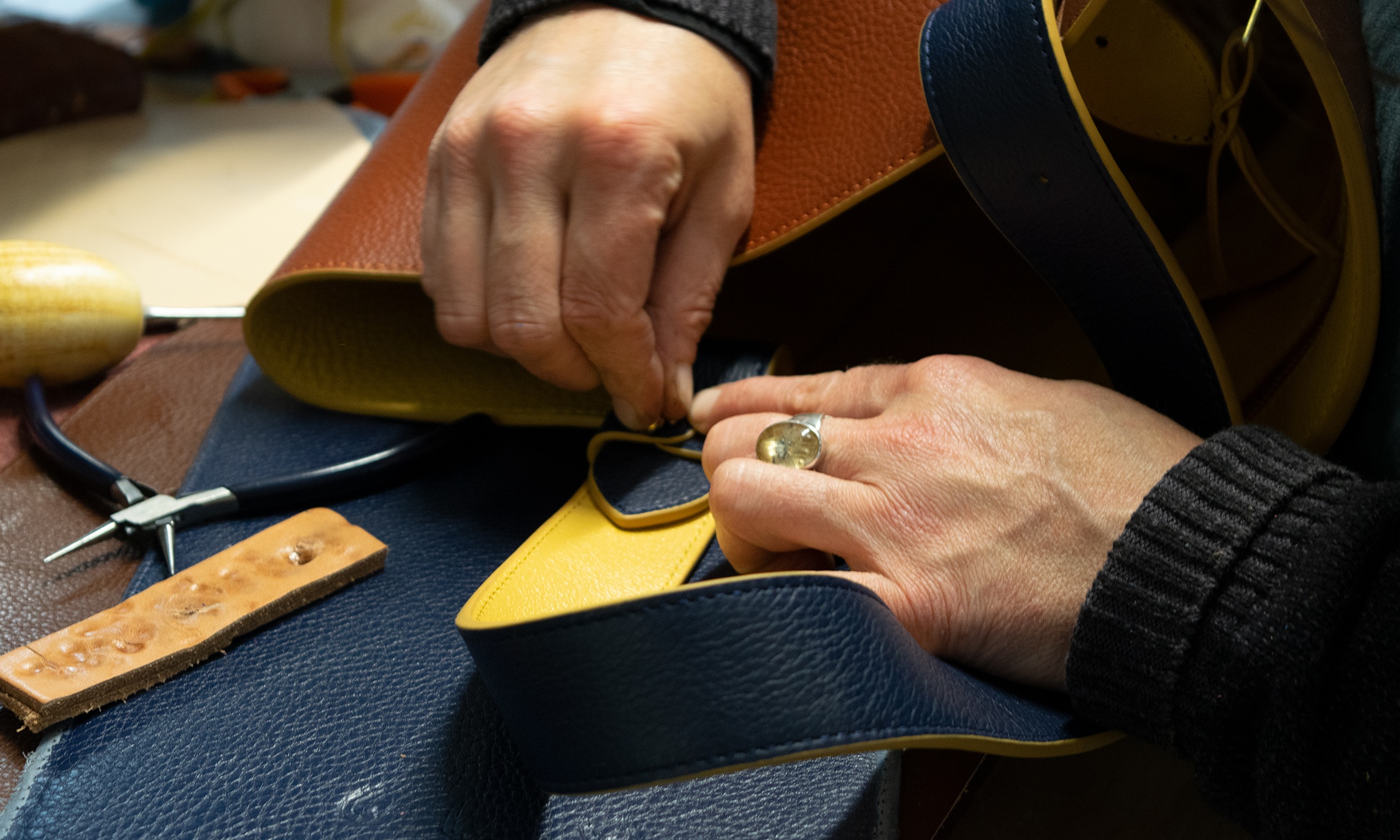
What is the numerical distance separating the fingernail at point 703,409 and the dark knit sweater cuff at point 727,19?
23 cm

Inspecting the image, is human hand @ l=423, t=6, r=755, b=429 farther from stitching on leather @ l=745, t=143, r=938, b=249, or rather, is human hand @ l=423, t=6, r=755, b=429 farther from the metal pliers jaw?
the metal pliers jaw

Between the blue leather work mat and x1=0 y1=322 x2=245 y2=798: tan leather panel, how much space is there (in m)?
0.04

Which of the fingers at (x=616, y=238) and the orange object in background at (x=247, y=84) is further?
the orange object in background at (x=247, y=84)

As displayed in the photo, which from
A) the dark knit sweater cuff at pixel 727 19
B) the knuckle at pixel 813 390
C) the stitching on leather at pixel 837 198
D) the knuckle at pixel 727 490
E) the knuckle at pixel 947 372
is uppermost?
the dark knit sweater cuff at pixel 727 19

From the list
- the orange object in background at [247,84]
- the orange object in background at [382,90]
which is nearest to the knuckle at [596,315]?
the orange object in background at [382,90]

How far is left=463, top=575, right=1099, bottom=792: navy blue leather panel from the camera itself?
387mm

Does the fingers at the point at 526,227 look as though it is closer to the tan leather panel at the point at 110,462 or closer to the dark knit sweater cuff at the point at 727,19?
the dark knit sweater cuff at the point at 727,19

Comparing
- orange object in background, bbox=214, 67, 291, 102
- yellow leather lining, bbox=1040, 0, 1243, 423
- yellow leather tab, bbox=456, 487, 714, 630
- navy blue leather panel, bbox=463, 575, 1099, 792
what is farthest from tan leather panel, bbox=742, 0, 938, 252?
orange object in background, bbox=214, 67, 291, 102

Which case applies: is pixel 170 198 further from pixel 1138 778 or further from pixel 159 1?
pixel 1138 778

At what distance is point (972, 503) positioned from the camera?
485 millimetres

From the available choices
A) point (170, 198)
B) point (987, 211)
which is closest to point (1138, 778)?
point (987, 211)

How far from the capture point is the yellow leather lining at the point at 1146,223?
50 centimetres

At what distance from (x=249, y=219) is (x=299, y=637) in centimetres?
74

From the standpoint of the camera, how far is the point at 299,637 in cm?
54
